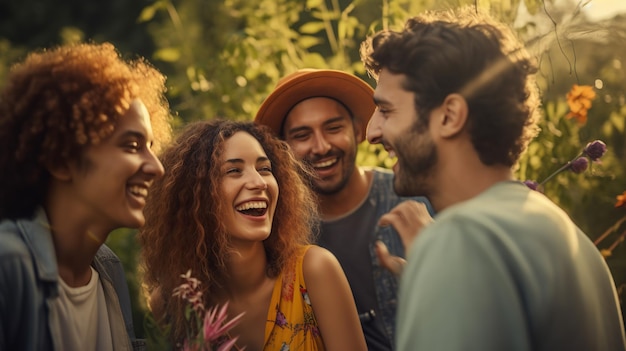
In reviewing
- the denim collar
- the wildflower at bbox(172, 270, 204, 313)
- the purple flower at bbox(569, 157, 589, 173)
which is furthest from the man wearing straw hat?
the denim collar

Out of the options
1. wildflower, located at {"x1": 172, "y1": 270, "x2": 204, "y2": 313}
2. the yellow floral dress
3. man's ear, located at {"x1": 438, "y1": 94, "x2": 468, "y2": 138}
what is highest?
man's ear, located at {"x1": 438, "y1": 94, "x2": 468, "y2": 138}

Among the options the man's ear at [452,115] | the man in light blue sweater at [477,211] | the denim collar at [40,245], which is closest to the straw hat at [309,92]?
the man in light blue sweater at [477,211]

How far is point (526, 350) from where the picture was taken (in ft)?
6.34

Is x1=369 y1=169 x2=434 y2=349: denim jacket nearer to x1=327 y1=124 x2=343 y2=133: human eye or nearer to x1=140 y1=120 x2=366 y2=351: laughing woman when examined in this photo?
x1=327 y1=124 x2=343 y2=133: human eye

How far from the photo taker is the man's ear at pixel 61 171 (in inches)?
110

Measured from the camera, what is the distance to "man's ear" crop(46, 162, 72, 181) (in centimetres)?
280

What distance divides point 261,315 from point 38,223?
1.13m

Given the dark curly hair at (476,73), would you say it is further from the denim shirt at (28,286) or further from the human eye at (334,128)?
the human eye at (334,128)

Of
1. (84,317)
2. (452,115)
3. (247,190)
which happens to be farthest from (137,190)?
(452,115)

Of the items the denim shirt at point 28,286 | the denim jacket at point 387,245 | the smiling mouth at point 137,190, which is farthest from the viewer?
the denim jacket at point 387,245

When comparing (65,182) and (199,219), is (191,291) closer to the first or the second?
(65,182)

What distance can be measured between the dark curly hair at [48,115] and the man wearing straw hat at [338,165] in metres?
1.67

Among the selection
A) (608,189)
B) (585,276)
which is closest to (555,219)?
(585,276)

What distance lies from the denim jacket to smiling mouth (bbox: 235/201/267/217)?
36.1 inches
